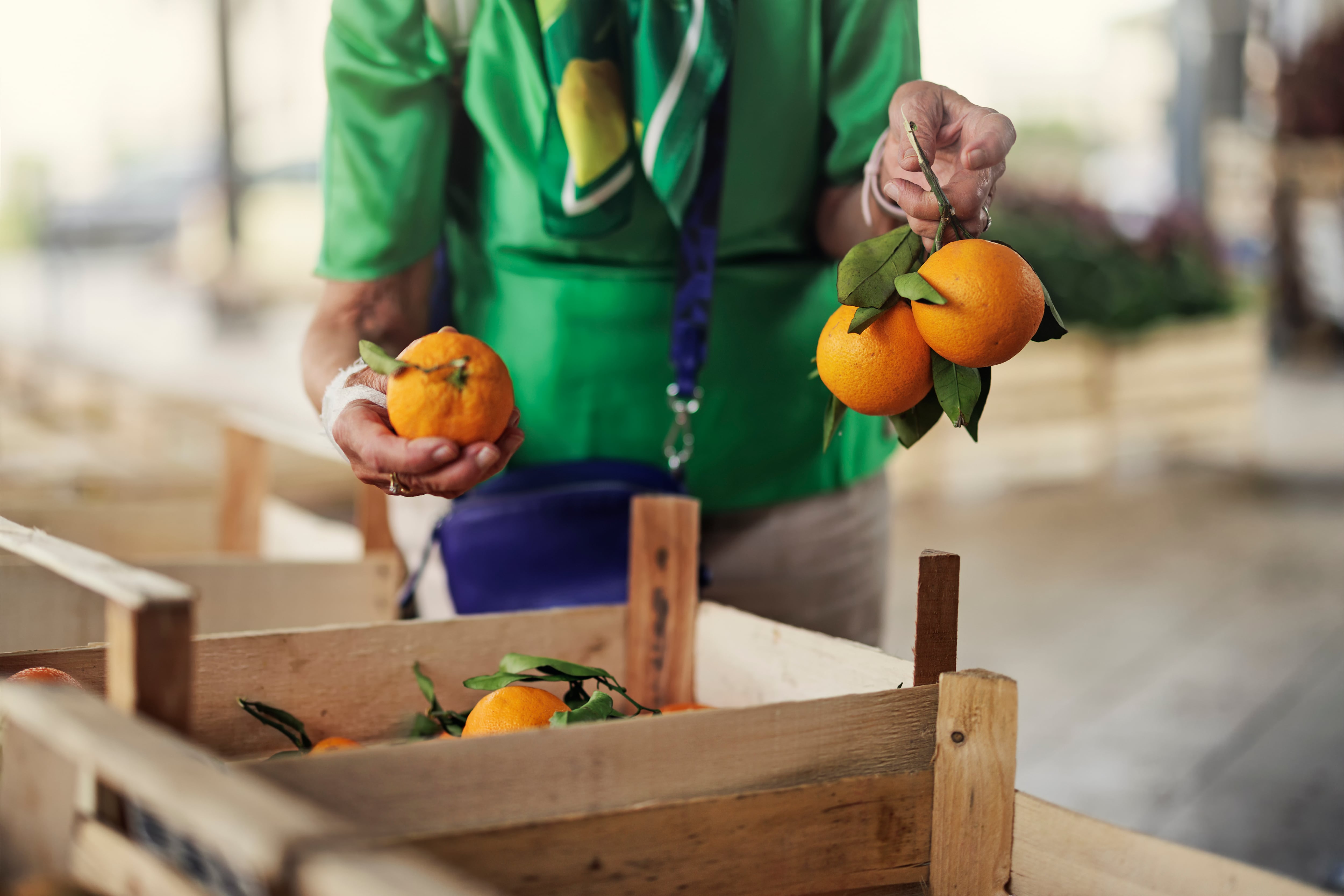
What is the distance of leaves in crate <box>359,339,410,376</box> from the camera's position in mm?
822

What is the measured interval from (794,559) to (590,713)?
0.51 metres

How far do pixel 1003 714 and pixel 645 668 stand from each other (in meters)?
0.42

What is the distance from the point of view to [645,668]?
1170mm

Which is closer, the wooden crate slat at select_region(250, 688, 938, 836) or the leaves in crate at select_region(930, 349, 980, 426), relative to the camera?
the wooden crate slat at select_region(250, 688, 938, 836)

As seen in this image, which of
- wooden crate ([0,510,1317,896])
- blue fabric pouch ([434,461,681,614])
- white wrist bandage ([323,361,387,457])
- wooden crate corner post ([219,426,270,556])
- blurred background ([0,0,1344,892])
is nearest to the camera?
wooden crate ([0,510,1317,896])

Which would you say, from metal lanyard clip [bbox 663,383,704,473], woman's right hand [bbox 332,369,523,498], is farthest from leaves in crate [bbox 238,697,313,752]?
metal lanyard clip [bbox 663,383,704,473]

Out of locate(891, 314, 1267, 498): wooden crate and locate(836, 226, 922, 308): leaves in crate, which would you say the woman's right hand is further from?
locate(891, 314, 1267, 498): wooden crate

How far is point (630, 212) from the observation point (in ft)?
3.97

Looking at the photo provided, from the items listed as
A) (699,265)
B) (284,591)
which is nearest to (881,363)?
(699,265)

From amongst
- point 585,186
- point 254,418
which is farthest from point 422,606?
point 254,418

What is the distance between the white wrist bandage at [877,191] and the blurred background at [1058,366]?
0.38 feet

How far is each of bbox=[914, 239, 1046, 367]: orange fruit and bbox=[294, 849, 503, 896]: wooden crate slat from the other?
48 centimetres

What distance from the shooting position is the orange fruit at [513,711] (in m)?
0.88

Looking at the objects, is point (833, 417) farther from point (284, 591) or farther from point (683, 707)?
point (284, 591)
